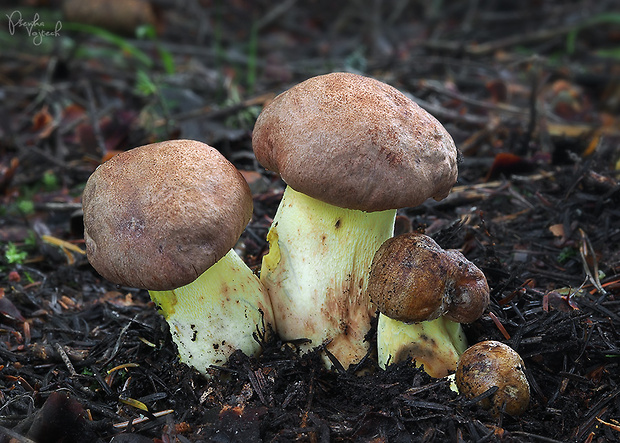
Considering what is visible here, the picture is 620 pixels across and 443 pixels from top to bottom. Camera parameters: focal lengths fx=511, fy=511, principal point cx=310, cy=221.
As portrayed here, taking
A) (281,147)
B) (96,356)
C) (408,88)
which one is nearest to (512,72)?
(408,88)

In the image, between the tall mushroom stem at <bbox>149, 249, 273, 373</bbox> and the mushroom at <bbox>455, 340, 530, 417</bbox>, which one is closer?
the mushroom at <bbox>455, 340, 530, 417</bbox>

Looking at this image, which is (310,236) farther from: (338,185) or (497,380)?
(497,380)

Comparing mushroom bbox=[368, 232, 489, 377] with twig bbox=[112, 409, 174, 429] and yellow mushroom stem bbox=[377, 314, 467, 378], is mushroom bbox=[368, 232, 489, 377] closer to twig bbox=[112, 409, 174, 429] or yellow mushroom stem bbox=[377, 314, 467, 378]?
yellow mushroom stem bbox=[377, 314, 467, 378]

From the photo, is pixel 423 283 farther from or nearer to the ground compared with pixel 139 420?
farther from the ground

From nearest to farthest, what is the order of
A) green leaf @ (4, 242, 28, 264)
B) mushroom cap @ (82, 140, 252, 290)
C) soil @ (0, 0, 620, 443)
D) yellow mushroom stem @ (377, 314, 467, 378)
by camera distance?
1. mushroom cap @ (82, 140, 252, 290)
2. soil @ (0, 0, 620, 443)
3. yellow mushroom stem @ (377, 314, 467, 378)
4. green leaf @ (4, 242, 28, 264)

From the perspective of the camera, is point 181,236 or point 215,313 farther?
point 215,313

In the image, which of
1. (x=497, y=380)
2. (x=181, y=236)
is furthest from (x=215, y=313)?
(x=497, y=380)

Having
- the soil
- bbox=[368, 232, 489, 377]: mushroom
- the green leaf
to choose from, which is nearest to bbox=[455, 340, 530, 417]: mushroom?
the soil
